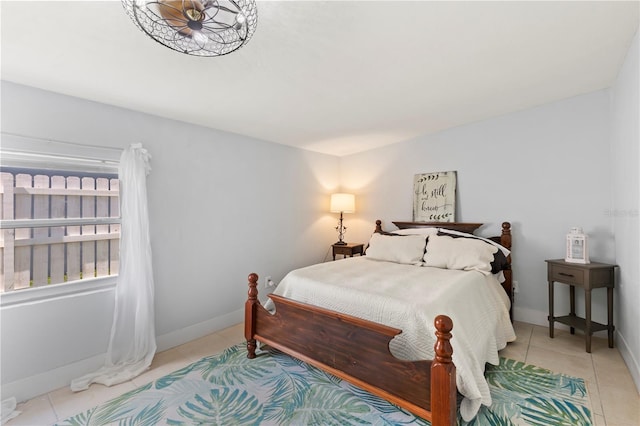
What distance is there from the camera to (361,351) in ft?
6.15

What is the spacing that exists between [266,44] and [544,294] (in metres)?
3.38

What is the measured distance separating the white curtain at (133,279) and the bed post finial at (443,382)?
217cm

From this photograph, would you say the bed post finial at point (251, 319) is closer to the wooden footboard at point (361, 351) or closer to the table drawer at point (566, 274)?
the wooden footboard at point (361, 351)

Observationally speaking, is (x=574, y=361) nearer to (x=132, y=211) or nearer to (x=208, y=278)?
(x=208, y=278)

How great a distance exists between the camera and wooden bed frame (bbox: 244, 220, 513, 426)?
59.3 inches

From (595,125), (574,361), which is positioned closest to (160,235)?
(574,361)

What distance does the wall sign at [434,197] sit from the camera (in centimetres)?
354

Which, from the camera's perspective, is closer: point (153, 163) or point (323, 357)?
point (323, 357)

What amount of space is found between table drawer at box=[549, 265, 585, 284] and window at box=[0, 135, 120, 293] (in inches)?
152

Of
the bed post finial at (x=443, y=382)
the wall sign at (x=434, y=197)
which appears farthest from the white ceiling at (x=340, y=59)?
the bed post finial at (x=443, y=382)

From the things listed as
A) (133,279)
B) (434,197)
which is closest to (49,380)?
(133,279)

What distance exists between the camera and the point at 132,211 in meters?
2.48

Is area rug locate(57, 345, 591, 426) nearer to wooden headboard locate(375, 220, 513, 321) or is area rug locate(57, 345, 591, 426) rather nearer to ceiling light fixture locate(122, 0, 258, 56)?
wooden headboard locate(375, 220, 513, 321)

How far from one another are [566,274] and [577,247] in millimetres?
264
